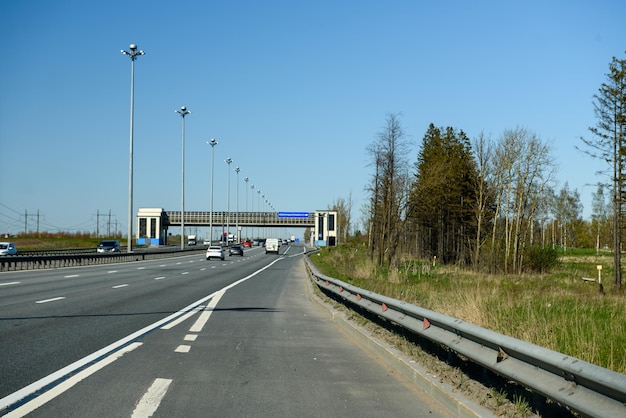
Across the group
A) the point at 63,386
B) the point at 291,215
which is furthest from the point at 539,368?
the point at 291,215

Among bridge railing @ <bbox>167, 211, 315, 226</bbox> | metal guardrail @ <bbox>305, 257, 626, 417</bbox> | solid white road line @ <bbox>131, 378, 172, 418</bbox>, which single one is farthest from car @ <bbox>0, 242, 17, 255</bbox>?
bridge railing @ <bbox>167, 211, 315, 226</bbox>

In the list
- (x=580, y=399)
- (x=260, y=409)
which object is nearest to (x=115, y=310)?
(x=260, y=409)

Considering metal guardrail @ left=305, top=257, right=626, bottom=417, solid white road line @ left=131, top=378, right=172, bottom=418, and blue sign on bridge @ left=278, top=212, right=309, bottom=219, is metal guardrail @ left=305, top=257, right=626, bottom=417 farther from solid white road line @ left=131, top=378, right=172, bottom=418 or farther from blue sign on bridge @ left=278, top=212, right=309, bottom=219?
blue sign on bridge @ left=278, top=212, right=309, bottom=219

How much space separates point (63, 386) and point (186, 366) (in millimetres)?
1992

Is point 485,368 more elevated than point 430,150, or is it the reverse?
point 430,150

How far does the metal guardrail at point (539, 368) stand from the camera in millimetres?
4414

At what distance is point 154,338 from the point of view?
11.8 metres

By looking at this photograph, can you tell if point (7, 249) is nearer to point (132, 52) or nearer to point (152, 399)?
point (132, 52)

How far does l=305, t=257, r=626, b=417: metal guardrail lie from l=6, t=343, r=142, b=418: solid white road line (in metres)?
4.40

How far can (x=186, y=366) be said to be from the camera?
29.9 ft

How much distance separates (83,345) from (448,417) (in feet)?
21.2

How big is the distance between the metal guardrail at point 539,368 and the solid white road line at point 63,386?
4398mm

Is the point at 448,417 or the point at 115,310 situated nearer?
the point at 448,417

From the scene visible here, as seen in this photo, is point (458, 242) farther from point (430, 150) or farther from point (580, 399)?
point (580, 399)
